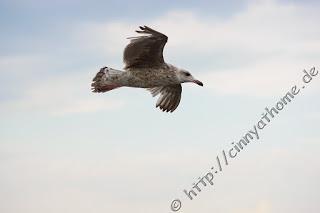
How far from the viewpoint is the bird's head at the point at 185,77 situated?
86.4 ft

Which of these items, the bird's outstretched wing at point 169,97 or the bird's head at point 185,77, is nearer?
the bird's head at point 185,77

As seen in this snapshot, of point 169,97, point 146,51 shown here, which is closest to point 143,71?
point 146,51

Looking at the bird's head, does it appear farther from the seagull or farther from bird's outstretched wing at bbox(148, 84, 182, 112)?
bird's outstretched wing at bbox(148, 84, 182, 112)

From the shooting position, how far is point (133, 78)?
25641 millimetres

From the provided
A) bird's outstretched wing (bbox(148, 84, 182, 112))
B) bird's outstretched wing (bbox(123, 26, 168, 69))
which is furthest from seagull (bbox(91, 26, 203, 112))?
bird's outstretched wing (bbox(148, 84, 182, 112))

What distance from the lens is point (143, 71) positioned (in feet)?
84.2

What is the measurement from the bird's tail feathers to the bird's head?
77.1 inches

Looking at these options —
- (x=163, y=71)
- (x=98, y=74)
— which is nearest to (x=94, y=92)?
(x=98, y=74)

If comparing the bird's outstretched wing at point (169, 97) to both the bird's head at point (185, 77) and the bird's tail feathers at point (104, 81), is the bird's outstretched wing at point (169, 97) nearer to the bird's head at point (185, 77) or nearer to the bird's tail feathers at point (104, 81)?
the bird's head at point (185, 77)

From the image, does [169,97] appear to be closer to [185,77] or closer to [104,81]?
[185,77]

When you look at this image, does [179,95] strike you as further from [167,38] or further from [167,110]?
[167,38]

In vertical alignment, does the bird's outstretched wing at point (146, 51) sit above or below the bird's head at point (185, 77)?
above

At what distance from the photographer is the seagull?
25047 mm

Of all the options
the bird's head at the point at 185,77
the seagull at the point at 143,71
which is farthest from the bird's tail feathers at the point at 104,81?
the bird's head at the point at 185,77
